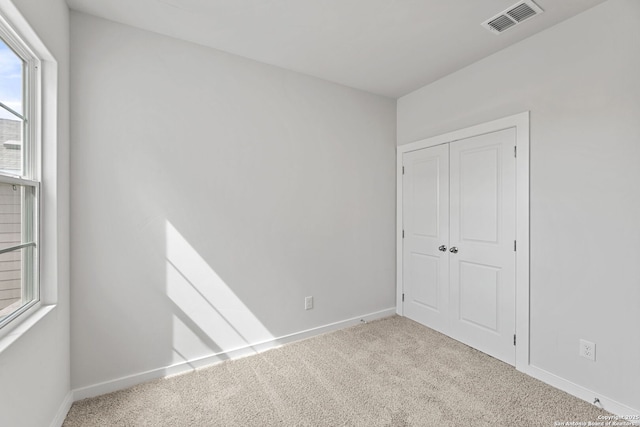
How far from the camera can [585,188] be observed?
2023 mm

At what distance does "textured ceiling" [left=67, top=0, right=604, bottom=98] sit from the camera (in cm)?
195

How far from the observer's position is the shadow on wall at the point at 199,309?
2314mm

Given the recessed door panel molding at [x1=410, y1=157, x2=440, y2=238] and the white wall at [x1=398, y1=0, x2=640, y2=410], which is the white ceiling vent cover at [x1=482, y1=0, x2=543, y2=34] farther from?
the recessed door panel molding at [x1=410, y1=157, x2=440, y2=238]

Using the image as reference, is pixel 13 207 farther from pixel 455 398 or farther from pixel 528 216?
pixel 528 216

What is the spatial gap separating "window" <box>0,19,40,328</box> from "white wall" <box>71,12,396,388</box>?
364 millimetres

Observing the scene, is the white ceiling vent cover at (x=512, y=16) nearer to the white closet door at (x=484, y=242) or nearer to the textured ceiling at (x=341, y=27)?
the textured ceiling at (x=341, y=27)

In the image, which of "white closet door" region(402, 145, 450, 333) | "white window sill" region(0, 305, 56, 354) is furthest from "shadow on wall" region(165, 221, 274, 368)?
"white closet door" region(402, 145, 450, 333)

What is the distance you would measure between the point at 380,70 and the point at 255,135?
1.37 metres

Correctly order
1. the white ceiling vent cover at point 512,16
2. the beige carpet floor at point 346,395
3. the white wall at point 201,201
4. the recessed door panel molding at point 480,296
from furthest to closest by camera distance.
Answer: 1. the recessed door panel molding at point 480,296
2. the white wall at point 201,201
3. the white ceiling vent cover at point 512,16
4. the beige carpet floor at point 346,395

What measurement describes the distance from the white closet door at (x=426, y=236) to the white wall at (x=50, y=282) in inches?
121

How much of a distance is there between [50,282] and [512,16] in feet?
11.2

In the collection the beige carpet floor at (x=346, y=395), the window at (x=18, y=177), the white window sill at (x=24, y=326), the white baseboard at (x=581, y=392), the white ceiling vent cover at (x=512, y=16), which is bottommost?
the beige carpet floor at (x=346, y=395)

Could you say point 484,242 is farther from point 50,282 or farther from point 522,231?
point 50,282

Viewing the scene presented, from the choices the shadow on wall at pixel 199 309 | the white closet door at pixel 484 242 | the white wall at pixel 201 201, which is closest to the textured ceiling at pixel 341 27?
the white wall at pixel 201 201
